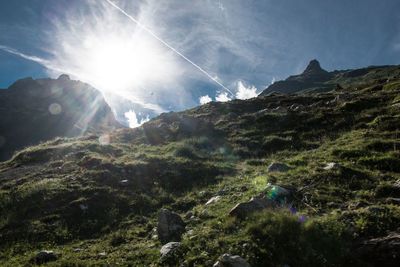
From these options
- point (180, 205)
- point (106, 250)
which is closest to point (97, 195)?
point (180, 205)

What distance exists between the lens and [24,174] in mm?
22812

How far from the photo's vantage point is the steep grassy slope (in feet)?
30.4

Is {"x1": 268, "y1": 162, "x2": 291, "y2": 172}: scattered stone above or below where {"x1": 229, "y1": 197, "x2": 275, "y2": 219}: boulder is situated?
above

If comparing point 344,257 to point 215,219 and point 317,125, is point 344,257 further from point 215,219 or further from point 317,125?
point 317,125

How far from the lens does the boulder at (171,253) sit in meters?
9.52

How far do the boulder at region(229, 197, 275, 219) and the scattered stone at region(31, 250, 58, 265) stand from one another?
625 centimetres

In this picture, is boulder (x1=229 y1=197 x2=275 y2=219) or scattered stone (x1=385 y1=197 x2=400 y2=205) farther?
boulder (x1=229 y1=197 x2=275 y2=219)

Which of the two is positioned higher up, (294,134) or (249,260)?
(294,134)

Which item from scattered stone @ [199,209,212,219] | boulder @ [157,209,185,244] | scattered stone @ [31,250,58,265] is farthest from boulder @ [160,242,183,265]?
scattered stone @ [31,250,58,265]

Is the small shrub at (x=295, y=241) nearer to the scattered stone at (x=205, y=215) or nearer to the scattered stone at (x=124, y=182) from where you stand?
the scattered stone at (x=205, y=215)

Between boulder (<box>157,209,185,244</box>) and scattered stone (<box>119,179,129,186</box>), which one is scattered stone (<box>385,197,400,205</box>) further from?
scattered stone (<box>119,179,129,186</box>)

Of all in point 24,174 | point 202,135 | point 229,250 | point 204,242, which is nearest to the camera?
point 229,250

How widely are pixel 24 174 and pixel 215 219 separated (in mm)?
17117

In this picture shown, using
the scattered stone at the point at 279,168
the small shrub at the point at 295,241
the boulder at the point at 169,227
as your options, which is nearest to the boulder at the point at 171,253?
the boulder at the point at 169,227
